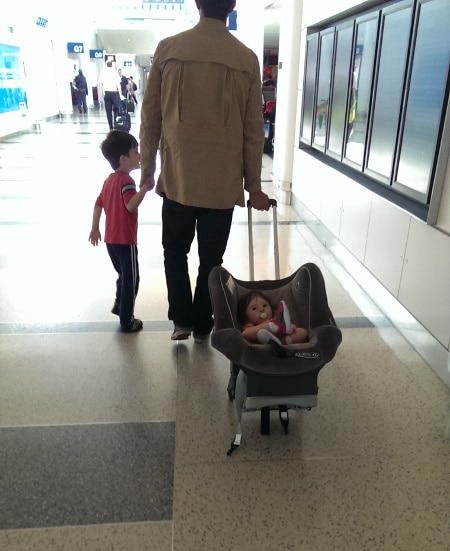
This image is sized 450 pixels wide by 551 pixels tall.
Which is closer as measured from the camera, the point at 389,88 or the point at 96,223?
the point at 96,223

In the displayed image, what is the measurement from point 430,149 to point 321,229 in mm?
2100

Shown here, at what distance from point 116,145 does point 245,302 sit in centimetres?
111

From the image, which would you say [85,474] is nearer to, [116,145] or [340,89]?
[116,145]

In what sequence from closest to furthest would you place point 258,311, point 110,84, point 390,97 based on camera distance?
point 258,311 → point 390,97 → point 110,84

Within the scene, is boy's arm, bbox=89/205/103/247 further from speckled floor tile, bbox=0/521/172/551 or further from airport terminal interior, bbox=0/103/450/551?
speckled floor tile, bbox=0/521/172/551

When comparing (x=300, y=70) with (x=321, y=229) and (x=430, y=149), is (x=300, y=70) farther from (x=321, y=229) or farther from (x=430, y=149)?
(x=430, y=149)

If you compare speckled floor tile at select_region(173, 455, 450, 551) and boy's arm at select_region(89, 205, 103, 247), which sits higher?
boy's arm at select_region(89, 205, 103, 247)

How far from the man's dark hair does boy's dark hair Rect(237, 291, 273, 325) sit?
131cm

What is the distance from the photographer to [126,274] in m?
2.75

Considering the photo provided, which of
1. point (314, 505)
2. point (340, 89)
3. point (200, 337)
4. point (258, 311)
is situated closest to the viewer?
point (314, 505)

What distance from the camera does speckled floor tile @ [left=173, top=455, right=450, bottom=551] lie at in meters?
1.60

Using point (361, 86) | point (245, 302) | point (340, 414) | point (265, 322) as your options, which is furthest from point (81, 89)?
point (340, 414)

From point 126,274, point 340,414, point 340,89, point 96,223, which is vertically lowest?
point 340,414

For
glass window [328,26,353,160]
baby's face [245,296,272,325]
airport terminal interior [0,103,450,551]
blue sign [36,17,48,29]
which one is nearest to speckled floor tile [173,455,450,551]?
airport terminal interior [0,103,450,551]
